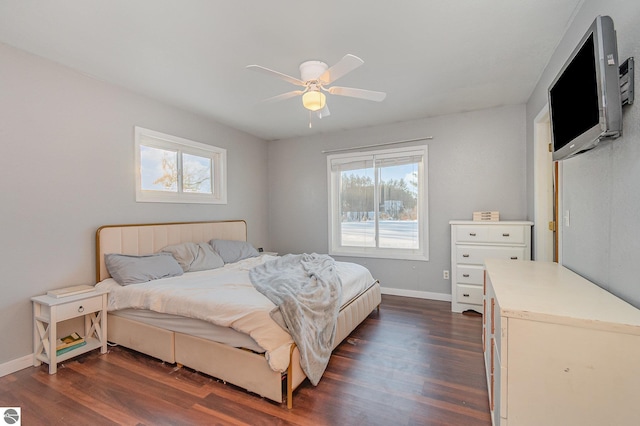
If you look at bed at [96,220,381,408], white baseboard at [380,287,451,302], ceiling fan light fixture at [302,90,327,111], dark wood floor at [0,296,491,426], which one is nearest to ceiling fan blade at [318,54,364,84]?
ceiling fan light fixture at [302,90,327,111]

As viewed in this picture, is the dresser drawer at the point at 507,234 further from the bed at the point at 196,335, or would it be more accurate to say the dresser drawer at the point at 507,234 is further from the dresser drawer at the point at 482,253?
the bed at the point at 196,335

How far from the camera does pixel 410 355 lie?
2.46 m

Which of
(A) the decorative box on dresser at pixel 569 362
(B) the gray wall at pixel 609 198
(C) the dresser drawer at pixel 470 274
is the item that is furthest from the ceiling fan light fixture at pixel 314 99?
(C) the dresser drawer at pixel 470 274

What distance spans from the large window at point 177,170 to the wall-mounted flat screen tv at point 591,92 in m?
3.74

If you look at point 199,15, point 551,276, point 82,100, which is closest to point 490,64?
point 551,276

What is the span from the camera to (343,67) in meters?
1.98

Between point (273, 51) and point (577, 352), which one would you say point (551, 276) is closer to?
point (577, 352)

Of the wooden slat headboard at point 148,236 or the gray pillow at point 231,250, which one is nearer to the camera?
the wooden slat headboard at point 148,236

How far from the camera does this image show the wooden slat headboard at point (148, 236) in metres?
2.79

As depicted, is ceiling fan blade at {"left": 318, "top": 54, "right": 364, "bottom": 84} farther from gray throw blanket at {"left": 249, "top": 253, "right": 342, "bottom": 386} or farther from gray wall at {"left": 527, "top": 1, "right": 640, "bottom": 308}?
gray throw blanket at {"left": 249, "top": 253, "right": 342, "bottom": 386}

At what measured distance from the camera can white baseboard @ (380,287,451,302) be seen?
397cm

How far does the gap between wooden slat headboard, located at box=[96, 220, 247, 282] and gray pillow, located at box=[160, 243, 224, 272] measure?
0.16 metres

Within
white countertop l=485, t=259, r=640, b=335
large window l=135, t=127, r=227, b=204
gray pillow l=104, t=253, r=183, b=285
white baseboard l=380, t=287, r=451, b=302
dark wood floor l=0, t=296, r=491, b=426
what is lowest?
dark wood floor l=0, t=296, r=491, b=426

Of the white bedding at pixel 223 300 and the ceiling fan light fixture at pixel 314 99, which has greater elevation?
the ceiling fan light fixture at pixel 314 99
